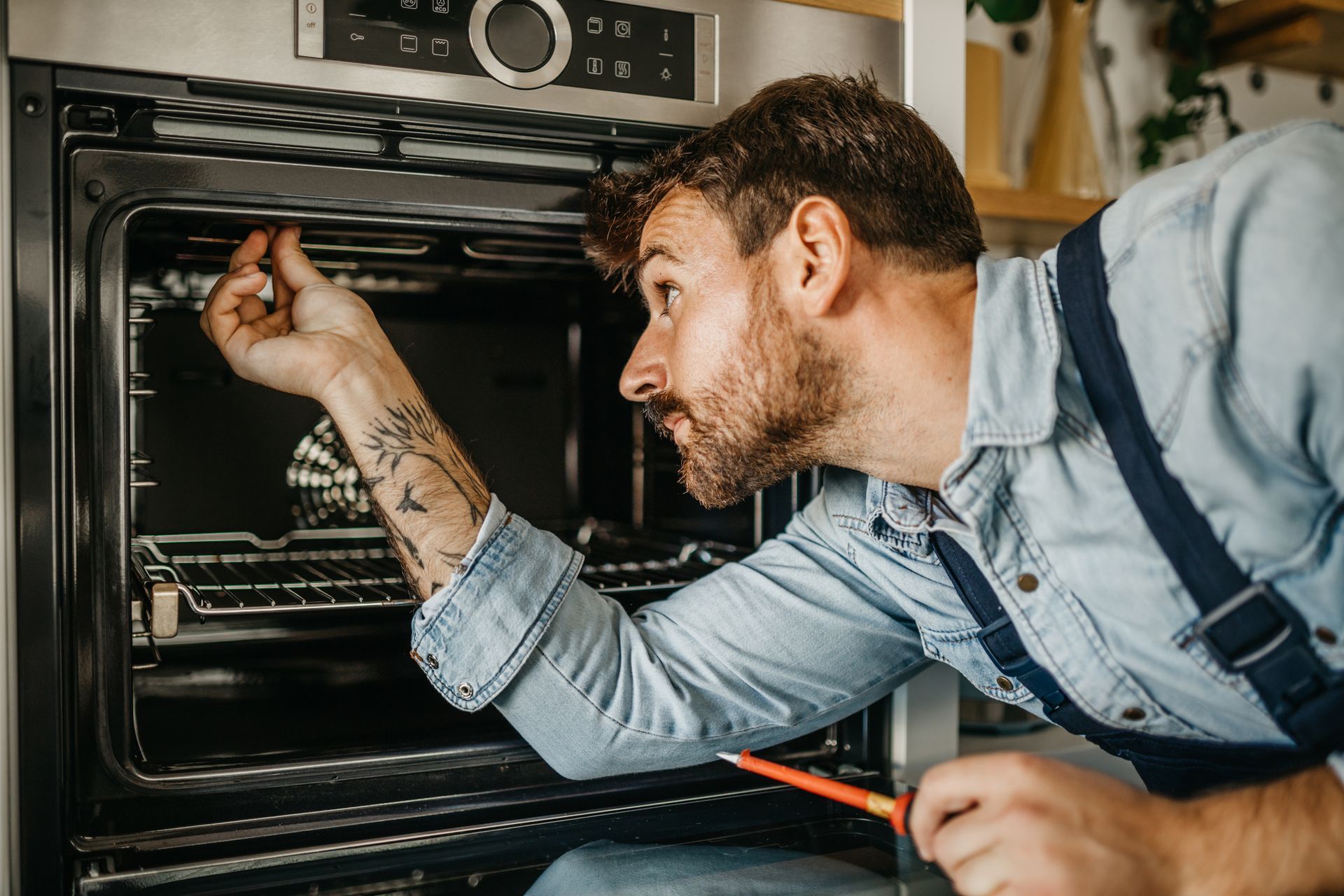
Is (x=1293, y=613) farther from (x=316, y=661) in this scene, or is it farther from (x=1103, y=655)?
(x=316, y=661)

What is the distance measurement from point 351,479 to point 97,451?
0.44 metres

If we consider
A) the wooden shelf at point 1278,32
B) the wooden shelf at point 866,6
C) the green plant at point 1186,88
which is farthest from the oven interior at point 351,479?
the wooden shelf at point 1278,32

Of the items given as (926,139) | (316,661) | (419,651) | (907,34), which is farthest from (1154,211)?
(316,661)

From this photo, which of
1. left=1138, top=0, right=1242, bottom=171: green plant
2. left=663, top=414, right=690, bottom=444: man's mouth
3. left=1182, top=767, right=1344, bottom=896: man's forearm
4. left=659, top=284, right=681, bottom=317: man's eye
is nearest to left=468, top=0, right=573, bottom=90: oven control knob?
left=659, top=284, right=681, bottom=317: man's eye

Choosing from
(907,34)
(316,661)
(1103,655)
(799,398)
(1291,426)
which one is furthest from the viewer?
(316,661)

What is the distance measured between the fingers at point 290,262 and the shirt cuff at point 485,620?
26 centimetres

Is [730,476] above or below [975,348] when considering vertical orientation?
below

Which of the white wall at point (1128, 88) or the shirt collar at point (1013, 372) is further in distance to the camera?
the white wall at point (1128, 88)

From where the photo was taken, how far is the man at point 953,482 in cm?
68

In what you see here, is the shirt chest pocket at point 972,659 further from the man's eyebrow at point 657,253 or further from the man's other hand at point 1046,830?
the man's eyebrow at point 657,253

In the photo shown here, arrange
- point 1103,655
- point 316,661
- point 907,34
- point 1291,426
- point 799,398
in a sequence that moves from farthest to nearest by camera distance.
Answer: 1. point 316,661
2. point 907,34
3. point 799,398
4. point 1103,655
5. point 1291,426

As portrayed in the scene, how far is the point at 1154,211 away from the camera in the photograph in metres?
0.75

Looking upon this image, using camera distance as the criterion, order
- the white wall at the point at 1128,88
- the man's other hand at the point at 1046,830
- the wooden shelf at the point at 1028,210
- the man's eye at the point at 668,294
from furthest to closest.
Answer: the white wall at the point at 1128,88 → the wooden shelf at the point at 1028,210 → the man's eye at the point at 668,294 → the man's other hand at the point at 1046,830

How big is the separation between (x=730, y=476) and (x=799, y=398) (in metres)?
0.10
